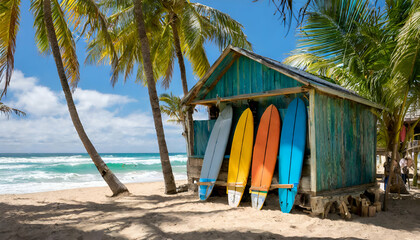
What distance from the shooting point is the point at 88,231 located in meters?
4.55

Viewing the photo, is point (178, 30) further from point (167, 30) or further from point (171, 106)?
point (171, 106)

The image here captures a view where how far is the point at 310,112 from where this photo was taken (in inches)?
215

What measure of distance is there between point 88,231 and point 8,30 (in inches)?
267

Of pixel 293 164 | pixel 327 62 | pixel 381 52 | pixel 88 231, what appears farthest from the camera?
pixel 327 62

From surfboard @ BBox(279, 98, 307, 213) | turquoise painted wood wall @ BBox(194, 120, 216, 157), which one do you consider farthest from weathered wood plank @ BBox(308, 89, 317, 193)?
turquoise painted wood wall @ BBox(194, 120, 216, 157)

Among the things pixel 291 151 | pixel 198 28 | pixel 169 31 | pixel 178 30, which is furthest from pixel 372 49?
pixel 169 31

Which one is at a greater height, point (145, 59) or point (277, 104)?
point (145, 59)

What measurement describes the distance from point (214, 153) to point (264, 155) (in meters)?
1.28

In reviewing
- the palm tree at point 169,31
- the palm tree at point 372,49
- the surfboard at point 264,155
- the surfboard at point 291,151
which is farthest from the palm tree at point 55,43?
the palm tree at point 372,49

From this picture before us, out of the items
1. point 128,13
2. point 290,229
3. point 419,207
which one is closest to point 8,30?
point 128,13

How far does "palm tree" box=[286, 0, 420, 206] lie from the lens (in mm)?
5834

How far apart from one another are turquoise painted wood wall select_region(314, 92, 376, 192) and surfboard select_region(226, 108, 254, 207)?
1.46 m

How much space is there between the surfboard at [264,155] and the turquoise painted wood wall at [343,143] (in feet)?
2.82

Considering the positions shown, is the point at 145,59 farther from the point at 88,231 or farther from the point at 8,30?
the point at 88,231
